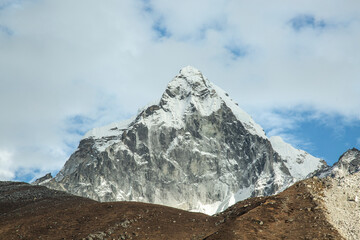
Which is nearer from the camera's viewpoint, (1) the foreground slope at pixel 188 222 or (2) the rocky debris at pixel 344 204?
(2) the rocky debris at pixel 344 204

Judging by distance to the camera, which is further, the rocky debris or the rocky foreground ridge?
the rocky foreground ridge

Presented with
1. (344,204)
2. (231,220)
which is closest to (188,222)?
(231,220)

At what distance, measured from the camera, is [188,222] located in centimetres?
3941

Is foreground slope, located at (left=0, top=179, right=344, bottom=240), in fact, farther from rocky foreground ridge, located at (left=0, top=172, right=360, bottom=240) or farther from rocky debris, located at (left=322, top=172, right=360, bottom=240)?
rocky debris, located at (left=322, top=172, right=360, bottom=240)

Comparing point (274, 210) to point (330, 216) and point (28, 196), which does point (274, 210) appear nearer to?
point (330, 216)

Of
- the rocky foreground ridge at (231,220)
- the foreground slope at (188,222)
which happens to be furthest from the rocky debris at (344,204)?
the foreground slope at (188,222)

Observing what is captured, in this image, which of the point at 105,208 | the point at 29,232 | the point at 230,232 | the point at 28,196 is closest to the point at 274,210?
the point at 230,232

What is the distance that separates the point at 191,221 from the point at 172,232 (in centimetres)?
373

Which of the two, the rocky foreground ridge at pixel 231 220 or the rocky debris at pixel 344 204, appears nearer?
the rocky debris at pixel 344 204

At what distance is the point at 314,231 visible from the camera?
30.5 metres

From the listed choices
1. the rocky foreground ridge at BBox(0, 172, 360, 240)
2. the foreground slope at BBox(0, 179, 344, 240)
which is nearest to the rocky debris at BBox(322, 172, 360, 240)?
the rocky foreground ridge at BBox(0, 172, 360, 240)

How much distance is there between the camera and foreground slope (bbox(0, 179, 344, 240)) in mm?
31438

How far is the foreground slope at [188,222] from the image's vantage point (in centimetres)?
Answer: 3144

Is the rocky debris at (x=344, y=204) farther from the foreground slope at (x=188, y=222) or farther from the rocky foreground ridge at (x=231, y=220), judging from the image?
the foreground slope at (x=188, y=222)
